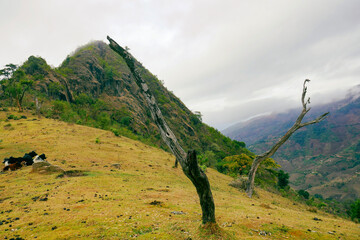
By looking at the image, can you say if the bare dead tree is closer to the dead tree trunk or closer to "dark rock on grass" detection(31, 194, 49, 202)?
the dead tree trunk

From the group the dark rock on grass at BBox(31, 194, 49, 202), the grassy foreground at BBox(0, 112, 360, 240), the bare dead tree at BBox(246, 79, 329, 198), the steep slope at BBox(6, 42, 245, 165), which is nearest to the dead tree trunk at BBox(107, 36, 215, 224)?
the grassy foreground at BBox(0, 112, 360, 240)

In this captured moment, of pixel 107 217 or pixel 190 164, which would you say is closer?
pixel 190 164

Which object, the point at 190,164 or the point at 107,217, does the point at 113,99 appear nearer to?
the point at 107,217

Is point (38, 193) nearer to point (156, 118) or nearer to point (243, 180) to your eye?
point (156, 118)

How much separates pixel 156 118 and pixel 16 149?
1055 inches

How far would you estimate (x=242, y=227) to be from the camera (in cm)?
779

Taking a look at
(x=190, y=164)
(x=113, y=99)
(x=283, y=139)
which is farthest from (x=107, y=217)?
(x=113, y=99)

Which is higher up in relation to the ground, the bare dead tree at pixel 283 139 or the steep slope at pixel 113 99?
the steep slope at pixel 113 99

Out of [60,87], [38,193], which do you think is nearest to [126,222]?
[38,193]

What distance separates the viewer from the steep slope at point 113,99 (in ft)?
253

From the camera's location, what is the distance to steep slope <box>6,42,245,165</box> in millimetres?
77188

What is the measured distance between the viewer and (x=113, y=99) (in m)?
106

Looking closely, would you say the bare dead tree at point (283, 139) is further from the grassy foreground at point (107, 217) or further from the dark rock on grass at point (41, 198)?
the dark rock on grass at point (41, 198)

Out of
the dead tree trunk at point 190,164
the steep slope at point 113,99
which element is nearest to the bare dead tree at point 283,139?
the dead tree trunk at point 190,164
